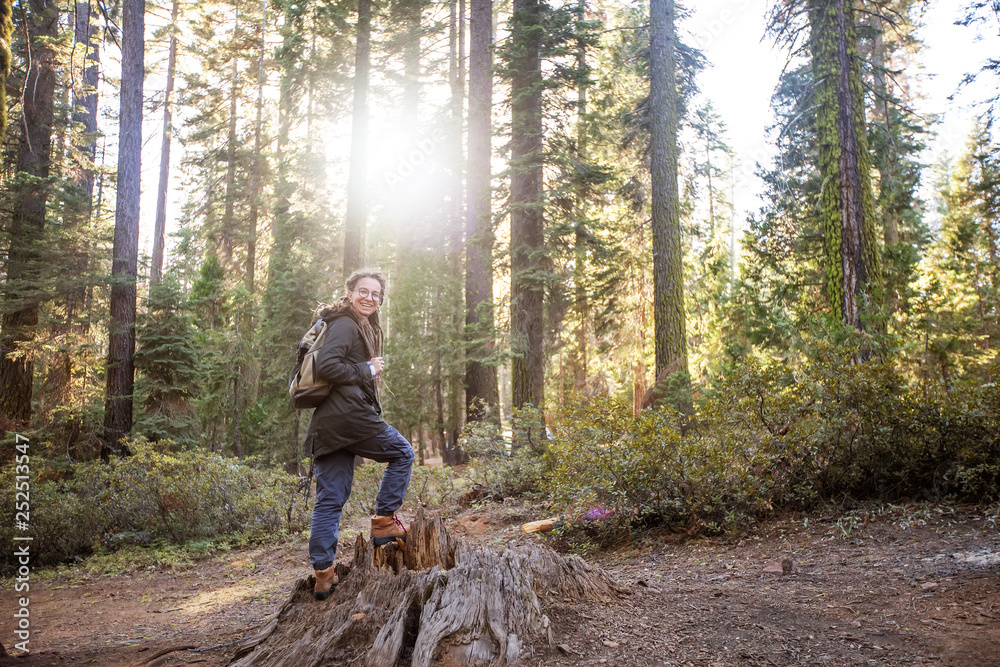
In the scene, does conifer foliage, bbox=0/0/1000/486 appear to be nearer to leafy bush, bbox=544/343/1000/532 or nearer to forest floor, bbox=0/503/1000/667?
leafy bush, bbox=544/343/1000/532

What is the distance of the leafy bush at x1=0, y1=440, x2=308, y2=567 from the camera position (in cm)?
820

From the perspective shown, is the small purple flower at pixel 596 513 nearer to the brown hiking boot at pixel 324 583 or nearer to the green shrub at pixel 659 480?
the green shrub at pixel 659 480

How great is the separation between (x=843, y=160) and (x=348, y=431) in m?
10.5

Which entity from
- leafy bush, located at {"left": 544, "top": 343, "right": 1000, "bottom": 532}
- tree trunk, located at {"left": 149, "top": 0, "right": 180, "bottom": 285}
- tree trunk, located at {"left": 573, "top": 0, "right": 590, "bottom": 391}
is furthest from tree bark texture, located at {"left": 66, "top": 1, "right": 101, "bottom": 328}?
leafy bush, located at {"left": 544, "top": 343, "right": 1000, "bottom": 532}

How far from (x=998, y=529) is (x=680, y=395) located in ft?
19.2

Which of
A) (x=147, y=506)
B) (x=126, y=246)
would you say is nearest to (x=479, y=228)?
(x=126, y=246)

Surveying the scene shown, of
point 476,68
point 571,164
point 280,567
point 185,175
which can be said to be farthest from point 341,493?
point 185,175

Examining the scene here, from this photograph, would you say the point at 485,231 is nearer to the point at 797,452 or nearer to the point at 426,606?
the point at 797,452

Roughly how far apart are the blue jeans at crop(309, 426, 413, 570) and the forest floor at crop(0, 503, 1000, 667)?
2.83ft

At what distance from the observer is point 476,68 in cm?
1482

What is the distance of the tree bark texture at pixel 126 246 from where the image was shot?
484 inches

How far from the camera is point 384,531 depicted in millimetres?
4301

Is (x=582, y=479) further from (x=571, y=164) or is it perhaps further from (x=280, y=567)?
(x=571, y=164)

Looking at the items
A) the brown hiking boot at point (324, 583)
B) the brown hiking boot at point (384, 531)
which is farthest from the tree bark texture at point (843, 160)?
the brown hiking boot at point (324, 583)
